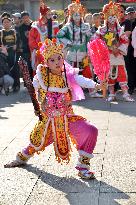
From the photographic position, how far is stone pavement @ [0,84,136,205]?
4199mm

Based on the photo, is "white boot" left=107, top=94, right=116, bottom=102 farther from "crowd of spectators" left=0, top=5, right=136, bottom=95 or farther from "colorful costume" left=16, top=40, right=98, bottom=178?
"colorful costume" left=16, top=40, right=98, bottom=178

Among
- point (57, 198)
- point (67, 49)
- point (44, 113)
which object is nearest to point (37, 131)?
point (44, 113)

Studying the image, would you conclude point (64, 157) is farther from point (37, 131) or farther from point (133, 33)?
point (133, 33)

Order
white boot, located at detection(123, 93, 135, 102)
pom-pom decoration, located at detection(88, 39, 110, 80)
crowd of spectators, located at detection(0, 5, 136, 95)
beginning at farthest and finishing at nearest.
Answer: crowd of spectators, located at detection(0, 5, 136, 95) → white boot, located at detection(123, 93, 135, 102) → pom-pom decoration, located at detection(88, 39, 110, 80)

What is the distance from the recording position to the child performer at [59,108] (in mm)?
4744

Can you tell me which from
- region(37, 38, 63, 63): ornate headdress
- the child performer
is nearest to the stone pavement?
the child performer

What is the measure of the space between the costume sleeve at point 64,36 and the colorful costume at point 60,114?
186 inches

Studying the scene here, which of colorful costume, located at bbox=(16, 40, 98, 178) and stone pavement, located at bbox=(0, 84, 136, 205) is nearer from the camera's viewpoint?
stone pavement, located at bbox=(0, 84, 136, 205)

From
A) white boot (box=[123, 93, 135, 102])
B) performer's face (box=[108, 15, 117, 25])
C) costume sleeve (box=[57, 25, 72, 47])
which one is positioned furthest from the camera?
costume sleeve (box=[57, 25, 72, 47])

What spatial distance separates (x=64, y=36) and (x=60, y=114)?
503cm

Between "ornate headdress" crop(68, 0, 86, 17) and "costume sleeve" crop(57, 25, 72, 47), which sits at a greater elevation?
"ornate headdress" crop(68, 0, 86, 17)

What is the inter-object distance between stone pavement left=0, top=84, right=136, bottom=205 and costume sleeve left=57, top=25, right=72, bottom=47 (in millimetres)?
2662

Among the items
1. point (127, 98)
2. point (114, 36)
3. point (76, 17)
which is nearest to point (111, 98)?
point (127, 98)

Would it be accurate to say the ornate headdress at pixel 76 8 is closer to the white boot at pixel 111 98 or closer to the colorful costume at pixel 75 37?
the colorful costume at pixel 75 37
